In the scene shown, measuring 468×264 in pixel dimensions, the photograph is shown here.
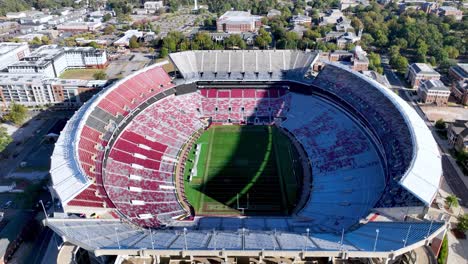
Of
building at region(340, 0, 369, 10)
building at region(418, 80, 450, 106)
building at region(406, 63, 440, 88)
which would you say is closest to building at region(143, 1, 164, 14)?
building at region(340, 0, 369, 10)

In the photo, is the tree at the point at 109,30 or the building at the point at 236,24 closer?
the building at the point at 236,24

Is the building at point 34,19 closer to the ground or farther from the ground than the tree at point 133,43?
farther from the ground

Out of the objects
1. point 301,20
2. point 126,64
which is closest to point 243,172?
point 126,64

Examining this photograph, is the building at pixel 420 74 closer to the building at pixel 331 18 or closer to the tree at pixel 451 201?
the tree at pixel 451 201

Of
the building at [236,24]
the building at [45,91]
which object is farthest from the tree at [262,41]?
the building at [45,91]

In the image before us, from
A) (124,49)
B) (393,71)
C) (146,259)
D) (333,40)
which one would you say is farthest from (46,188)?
(333,40)

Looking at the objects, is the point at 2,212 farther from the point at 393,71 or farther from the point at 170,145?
the point at 393,71

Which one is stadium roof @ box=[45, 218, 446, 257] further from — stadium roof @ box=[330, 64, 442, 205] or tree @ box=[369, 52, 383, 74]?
tree @ box=[369, 52, 383, 74]
